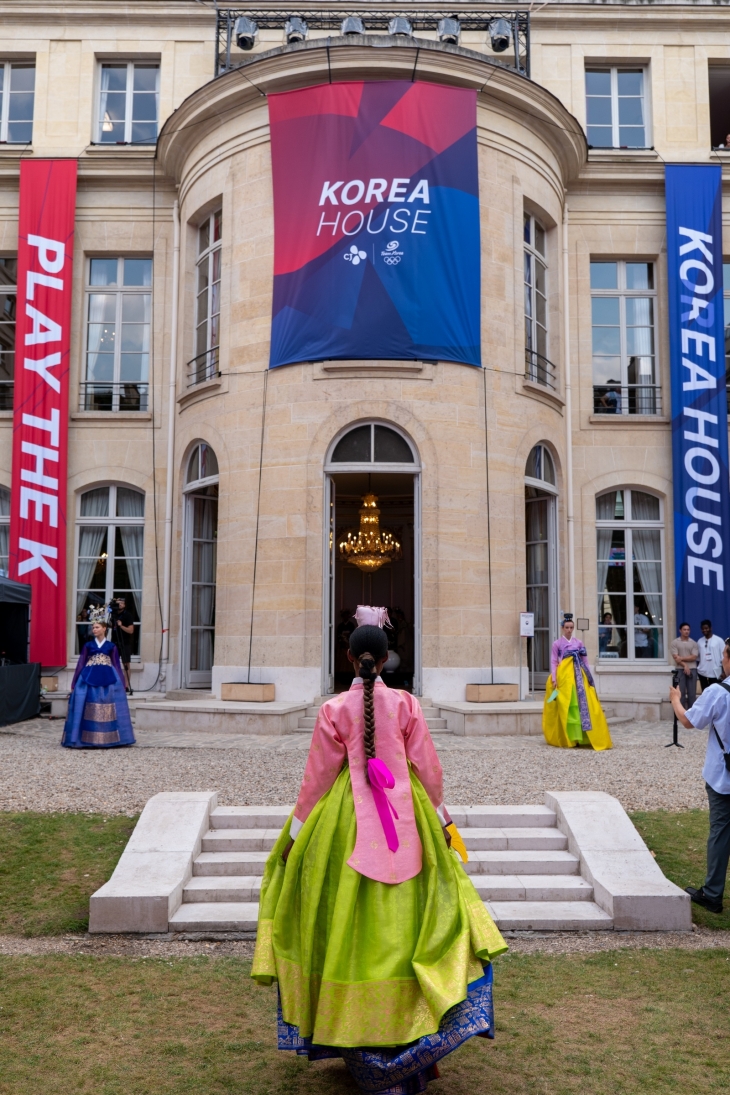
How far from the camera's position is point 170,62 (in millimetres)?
16969

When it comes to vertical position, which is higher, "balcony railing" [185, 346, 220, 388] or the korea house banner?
the korea house banner

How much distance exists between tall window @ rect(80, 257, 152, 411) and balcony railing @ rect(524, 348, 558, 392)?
21.8 feet

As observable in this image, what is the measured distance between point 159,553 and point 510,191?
26.6ft

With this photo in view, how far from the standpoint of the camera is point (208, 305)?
1552 cm

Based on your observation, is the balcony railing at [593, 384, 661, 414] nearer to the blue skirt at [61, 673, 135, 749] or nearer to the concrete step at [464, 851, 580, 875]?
the blue skirt at [61, 673, 135, 749]

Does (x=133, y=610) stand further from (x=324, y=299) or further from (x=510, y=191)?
(x=510, y=191)

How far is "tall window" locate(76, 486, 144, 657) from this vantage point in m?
16.3

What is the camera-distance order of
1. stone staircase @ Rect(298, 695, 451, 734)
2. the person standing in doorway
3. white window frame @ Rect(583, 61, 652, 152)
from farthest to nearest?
white window frame @ Rect(583, 61, 652, 152) → the person standing in doorway → stone staircase @ Rect(298, 695, 451, 734)

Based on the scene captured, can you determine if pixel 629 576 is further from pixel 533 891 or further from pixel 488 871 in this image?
pixel 533 891

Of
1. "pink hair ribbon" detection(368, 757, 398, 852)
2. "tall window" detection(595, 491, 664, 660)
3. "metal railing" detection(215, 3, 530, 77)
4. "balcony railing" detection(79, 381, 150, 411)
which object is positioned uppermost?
"metal railing" detection(215, 3, 530, 77)

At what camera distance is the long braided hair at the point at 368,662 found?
3.50 meters

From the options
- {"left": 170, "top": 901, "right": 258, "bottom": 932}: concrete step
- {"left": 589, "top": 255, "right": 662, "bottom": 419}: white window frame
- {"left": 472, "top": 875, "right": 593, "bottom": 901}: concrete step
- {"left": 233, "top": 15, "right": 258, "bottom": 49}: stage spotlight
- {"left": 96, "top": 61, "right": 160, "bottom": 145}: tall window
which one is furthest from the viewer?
{"left": 96, "top": 61, "right": 160, "bottom": 145}: tall window

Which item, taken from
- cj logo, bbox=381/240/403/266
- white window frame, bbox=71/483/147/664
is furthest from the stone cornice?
white window frame, bbox=71/483/147/664

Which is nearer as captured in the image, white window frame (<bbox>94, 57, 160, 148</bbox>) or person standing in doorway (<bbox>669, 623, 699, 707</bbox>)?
person standing in doorway (<bbox>669, 623, 699, 707</bbox>)
